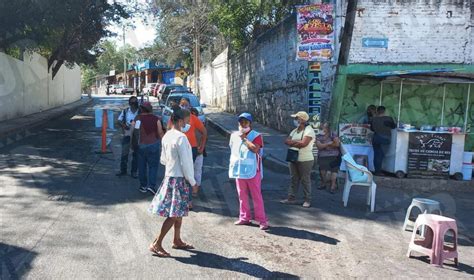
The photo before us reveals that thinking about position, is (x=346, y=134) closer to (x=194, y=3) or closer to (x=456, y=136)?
(x=456, y=136)

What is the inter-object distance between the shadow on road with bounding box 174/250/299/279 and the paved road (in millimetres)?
11

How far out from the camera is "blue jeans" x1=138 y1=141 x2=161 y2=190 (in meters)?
8.00

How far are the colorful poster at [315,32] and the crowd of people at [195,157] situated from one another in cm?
184

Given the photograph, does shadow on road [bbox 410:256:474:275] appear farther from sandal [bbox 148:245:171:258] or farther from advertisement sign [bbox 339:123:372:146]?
advertisement sign [bbox 339:123:372:146]

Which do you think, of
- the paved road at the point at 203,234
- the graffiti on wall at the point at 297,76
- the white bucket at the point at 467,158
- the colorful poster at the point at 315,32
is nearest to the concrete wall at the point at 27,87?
the graffiti on wall at the point at 297,76

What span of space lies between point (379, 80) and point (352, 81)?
0.67m

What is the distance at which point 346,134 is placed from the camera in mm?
11805

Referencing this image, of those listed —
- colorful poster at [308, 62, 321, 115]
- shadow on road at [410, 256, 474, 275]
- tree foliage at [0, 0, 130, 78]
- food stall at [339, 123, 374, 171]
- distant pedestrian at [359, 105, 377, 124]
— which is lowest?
shadow on road at [410, 256, 474, 275]

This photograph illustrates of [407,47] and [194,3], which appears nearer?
[407,47]

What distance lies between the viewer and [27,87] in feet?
80.8

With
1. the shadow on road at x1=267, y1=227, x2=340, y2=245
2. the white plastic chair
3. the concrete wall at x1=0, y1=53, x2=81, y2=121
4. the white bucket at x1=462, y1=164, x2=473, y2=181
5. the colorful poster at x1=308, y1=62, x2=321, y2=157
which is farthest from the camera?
the concrete wall at x1=0, y1=53, x2=81, y2=121

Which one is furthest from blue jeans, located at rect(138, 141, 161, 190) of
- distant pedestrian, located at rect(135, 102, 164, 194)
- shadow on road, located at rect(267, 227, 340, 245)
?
shadow on road, located at rect(267, 227, 340, 245)

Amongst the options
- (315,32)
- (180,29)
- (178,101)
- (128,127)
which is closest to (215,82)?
(180,29)

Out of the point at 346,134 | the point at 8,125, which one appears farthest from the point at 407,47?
the point at 8,125
